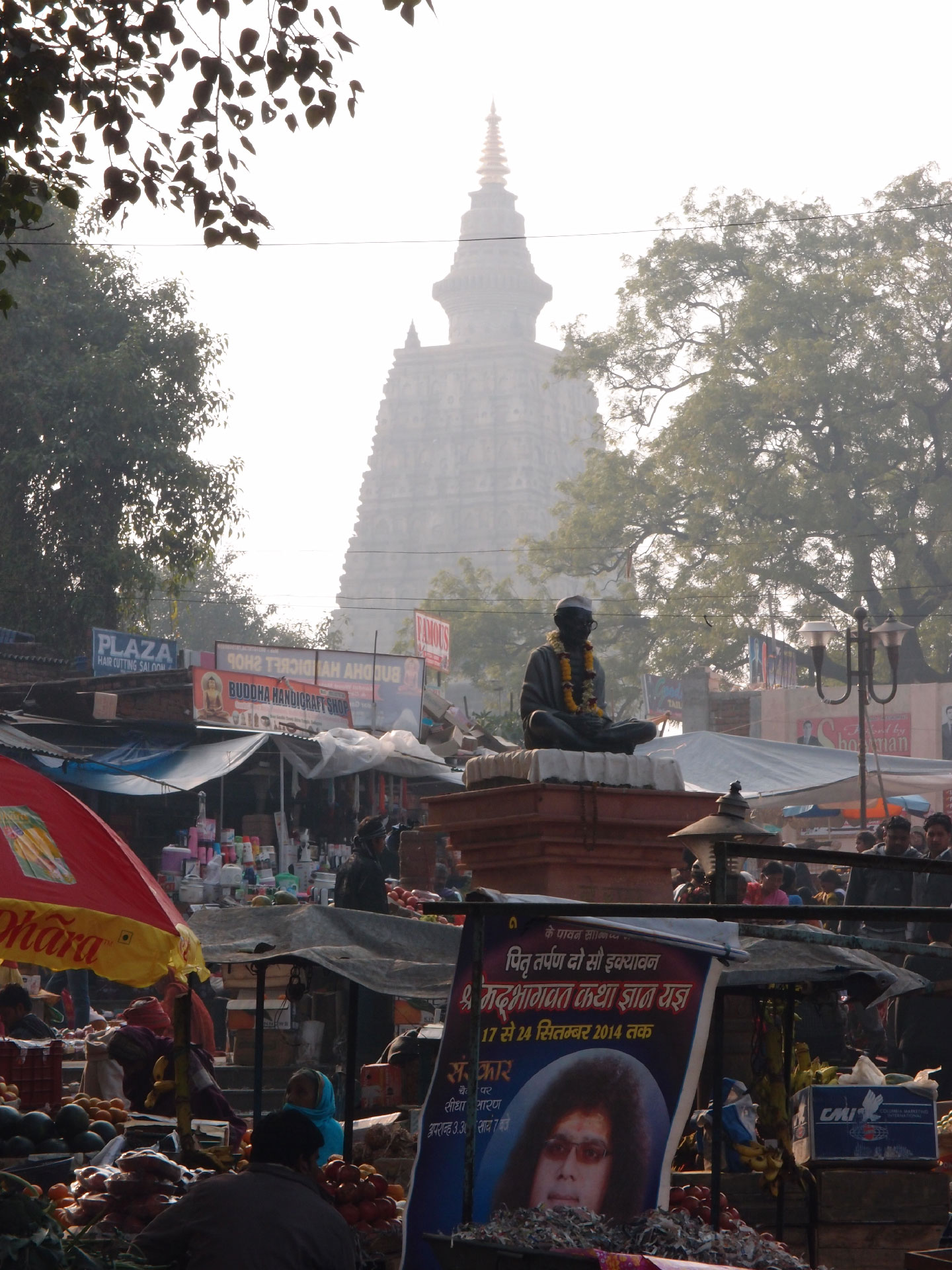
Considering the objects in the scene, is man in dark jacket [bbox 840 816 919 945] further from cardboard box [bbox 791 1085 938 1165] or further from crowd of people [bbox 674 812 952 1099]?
cardboard box [bbox 791 1085 938 1165]

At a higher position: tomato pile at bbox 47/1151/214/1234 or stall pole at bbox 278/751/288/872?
stall pole at bbox 278/751/288/872

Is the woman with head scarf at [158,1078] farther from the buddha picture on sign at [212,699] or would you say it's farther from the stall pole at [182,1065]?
the buddha picture on sign at [212,699]

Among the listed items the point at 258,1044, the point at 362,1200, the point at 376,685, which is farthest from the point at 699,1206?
the point at 376,685

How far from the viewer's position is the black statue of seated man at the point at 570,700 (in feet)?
29.2

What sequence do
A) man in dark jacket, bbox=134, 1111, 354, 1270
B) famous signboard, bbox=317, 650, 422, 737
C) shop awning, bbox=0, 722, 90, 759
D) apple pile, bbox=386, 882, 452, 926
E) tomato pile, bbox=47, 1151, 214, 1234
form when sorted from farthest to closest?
1. famous signboard, bbox=317, 650, 422, 737
2. shop awning, bbox=0, 722, 90, 759
3. apple pile, bbox=386, 882, 452, 926
4. tomato pile, bbox=47, 1151, 214, 1234
5. man in dark jacket, bbox=134, 1111, 354, 1270

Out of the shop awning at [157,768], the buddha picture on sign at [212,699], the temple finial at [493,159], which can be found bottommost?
the shop awning at [157,768]

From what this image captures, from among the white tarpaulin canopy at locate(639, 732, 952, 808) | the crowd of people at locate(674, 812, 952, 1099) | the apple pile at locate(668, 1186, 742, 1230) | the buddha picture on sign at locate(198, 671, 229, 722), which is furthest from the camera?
the buddha picture on sign at locate(198, 671, 229, 722)

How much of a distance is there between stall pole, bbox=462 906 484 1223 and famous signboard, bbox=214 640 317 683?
756 inches

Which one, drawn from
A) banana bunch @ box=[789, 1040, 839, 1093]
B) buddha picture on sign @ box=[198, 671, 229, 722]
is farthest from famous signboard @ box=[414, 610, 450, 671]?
banana bunch @ box=[789, 1040, 839, 1093]

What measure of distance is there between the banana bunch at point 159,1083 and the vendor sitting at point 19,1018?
2.49m

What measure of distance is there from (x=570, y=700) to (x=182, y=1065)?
3.62 m

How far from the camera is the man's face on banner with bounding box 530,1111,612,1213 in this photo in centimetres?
391

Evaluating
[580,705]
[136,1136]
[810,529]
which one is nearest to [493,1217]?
[136,1136]

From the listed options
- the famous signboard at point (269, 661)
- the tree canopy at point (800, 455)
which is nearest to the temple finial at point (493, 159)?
the tree canopy at point (800, 455)
